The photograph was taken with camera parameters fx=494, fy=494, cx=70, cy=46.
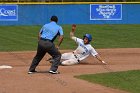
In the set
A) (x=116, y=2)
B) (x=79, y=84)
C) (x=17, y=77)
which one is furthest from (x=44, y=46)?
(x=116, y=2)

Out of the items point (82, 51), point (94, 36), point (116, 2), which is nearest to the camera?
point (82, 51)

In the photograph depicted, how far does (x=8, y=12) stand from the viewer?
117ft

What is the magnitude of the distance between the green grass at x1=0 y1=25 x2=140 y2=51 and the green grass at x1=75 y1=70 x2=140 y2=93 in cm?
911

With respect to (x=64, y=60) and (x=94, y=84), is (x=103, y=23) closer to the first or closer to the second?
(x=64, y=60)

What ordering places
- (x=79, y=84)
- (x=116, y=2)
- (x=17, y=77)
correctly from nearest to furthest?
(x=79, y=84) < (x=17, y=77) < (x=116, y=2)

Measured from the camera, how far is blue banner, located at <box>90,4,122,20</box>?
37625mm

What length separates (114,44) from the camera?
85.4 ft

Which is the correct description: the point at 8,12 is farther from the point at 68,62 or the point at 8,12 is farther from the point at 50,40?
the point at 50,40

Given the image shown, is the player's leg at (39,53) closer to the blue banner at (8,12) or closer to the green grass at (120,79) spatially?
the green grass at (120,79)

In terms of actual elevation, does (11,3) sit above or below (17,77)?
above

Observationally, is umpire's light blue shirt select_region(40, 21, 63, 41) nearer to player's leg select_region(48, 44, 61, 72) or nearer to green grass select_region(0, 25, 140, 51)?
player's leg select_region(48, 44, 61, 72)

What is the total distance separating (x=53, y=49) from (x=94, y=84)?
2.22 meters

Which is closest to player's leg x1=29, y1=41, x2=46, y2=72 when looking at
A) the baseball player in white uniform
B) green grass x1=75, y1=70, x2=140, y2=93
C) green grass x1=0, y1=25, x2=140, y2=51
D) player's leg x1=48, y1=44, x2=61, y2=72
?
player's leg x1=48, y1=44, x2=61, y2=72

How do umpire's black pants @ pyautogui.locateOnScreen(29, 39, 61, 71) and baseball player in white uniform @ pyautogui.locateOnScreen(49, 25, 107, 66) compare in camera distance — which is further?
baseball player in white uniform @ pyautogui.locateOnScreen(49, 25, 107, 66)
